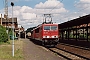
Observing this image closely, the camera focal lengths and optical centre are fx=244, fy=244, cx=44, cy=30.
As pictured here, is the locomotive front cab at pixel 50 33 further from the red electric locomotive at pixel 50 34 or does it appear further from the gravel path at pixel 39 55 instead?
the gravel path at pixel 39 55

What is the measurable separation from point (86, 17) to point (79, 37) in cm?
680

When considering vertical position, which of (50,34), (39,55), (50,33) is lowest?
(39,55)

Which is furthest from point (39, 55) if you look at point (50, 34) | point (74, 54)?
point (50, 34)

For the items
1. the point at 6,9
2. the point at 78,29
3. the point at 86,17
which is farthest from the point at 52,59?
the point at 6,9

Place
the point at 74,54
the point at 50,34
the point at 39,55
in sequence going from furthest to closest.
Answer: the point at 50,34 < the point at 39,55 < the point at 74,54

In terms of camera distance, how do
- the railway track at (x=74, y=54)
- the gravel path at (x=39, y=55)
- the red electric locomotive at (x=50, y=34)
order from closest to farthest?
1. the railway track at (x=74, y=54)
2. the gravel path at (x=39, y=55)
3. the red electric locomotive at (x=50, y=34)

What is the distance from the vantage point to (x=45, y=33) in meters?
32.1

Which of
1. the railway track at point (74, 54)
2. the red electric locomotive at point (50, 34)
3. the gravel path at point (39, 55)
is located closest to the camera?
the railway track at point (74, 54)

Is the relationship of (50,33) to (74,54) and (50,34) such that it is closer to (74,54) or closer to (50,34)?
(50,34)

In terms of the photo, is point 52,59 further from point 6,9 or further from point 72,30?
point 6,9

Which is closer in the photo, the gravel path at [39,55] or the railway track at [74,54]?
the railway track at [74,54]

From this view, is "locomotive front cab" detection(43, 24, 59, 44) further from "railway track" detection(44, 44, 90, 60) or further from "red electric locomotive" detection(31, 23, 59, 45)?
"railway track" detection(44, 44, 90, 60)

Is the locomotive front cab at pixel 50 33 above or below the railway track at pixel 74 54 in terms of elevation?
above

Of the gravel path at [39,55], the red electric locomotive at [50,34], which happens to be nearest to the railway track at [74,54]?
the gravel path at [39,55]
